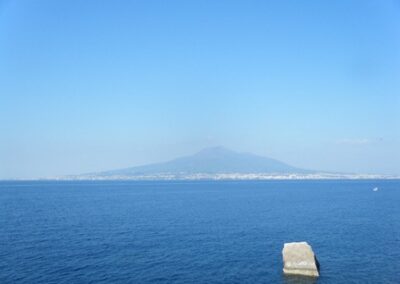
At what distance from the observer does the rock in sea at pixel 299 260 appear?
1661 inches

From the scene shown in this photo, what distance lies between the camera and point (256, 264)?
→ 45.9 m

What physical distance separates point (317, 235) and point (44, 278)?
39894 mm

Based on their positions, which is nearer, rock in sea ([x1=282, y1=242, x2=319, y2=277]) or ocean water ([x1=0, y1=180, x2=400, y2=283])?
ocean water ([x1=0, y1=180, x2=400, y2=283])

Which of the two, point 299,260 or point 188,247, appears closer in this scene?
point 299,260

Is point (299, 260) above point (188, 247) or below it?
above

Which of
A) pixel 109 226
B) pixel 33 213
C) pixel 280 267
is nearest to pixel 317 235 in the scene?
pixel 280 267

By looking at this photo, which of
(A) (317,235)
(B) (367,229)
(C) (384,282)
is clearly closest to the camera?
(C) (384,282)

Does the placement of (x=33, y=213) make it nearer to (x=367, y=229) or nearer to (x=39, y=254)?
(x=39, y=254)

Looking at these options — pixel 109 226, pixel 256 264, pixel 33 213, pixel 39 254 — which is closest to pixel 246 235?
pixel 256 264

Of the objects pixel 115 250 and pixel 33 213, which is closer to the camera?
pixel 115 250

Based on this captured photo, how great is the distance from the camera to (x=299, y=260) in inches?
1673

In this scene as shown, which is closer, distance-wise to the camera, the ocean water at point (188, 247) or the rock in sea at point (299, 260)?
the ocean water at point (188, 247)

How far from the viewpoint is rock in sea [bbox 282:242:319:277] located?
42.2 m

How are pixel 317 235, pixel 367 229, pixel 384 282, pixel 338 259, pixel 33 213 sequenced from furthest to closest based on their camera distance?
1. pixel 33 213
2. pixel 367 229
3. pixel 317 235
4. pixel 338 259
5. pixel 384 282
